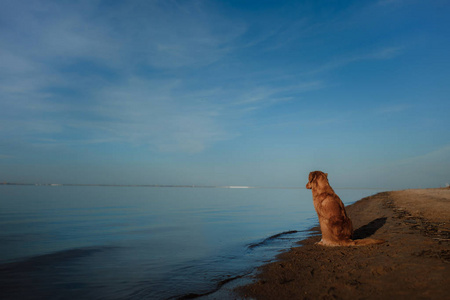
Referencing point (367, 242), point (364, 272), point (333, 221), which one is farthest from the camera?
point (333, 221)

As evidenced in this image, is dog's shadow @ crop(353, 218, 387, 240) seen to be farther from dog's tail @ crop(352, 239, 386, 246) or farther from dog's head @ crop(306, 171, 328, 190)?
dog's head @ crop(306, 171, 328, 190)

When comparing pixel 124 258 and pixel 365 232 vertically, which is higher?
pixel 365 232

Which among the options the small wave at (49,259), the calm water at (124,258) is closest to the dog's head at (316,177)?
the calm water at (124,258)

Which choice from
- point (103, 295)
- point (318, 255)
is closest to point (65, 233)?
point (103, 295)

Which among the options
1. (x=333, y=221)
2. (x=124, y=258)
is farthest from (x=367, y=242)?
(x=124, y=258)

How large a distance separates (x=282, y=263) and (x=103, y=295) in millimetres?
4168

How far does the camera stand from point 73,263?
7.69 m

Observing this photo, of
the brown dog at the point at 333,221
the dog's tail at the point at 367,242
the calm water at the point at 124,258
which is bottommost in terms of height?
the calm water at the point at 124,258

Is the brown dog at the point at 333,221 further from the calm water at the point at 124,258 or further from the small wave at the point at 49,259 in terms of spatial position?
the small wave at the point at 49,259

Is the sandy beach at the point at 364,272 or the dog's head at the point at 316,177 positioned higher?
the dog's head at the point at 316,177

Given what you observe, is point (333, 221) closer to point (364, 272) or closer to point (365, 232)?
point (364, 272)

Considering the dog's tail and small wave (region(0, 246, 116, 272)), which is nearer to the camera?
small wave (region(0, 246, 116, 272))

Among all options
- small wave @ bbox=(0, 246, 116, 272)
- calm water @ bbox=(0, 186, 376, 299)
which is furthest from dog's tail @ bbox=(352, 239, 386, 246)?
small wave @ bbox=(0, 246, 116, 272)

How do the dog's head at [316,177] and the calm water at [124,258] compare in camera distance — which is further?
the dog's head at [316,177]
